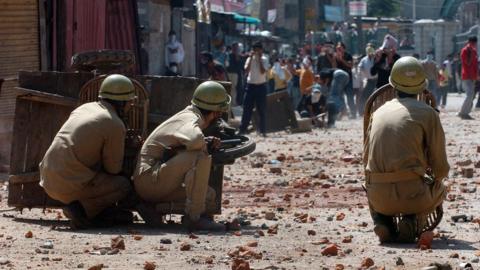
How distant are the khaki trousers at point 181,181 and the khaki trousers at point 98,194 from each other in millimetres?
157

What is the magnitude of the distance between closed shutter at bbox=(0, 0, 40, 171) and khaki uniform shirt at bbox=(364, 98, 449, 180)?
7116 mm

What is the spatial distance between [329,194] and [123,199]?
3394mm

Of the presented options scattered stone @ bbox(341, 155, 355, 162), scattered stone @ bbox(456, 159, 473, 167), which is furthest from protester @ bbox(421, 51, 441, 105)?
scattered stone @ bbox(456, 159, 473, 167)

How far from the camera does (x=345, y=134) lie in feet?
76.4

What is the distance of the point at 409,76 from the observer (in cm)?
961

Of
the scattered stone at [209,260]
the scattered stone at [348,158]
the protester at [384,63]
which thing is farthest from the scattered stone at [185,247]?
the protester at [384,63]

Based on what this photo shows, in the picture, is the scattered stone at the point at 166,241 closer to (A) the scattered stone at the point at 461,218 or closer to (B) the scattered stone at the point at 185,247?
(B) the scattered stone at the point at 185,247

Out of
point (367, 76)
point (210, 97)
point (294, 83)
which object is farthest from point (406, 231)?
point (294, 83)

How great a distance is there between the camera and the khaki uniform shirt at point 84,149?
33.4 feet

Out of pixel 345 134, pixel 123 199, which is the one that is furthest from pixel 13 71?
pixel 345 134

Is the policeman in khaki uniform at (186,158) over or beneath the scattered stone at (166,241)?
over

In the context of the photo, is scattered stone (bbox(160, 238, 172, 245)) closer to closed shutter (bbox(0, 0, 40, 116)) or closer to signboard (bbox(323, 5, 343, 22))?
closed shutter (bbox(0, 0, 40, 116))

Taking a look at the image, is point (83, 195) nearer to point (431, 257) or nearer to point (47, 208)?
point (47, 208)

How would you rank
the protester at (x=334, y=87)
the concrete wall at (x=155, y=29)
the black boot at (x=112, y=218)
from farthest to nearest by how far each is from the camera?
the concrete wall at (x=155, y=29) → the protester at (x=334, y=87) → the black boot at (x=112, y=218)
